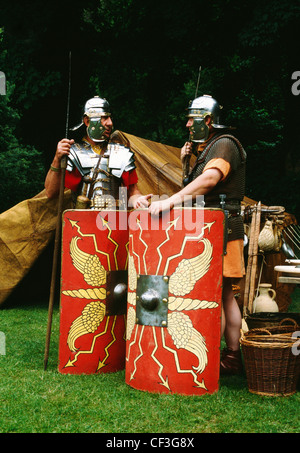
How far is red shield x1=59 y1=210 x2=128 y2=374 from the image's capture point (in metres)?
3.39

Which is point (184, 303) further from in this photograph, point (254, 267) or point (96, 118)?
point (254, 267)

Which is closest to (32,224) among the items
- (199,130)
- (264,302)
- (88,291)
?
(264,302)

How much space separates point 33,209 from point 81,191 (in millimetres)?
→ 1974

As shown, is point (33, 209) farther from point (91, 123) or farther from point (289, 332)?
point (289, 332)

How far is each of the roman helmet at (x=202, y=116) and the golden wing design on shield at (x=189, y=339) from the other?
1302 mm

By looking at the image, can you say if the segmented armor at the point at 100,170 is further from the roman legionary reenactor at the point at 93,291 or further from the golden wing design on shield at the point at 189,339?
the golden wing design on shield at the point at 189,339

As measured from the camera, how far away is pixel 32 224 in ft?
19.0

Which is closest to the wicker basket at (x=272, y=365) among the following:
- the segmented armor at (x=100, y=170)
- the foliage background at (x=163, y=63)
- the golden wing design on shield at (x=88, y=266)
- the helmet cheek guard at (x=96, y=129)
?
the golden wing design on shield at (x=88, y=266)

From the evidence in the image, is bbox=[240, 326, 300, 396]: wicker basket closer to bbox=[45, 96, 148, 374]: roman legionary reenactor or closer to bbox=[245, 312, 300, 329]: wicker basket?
bbox=[245, 312, 300, 329]: wicker basket

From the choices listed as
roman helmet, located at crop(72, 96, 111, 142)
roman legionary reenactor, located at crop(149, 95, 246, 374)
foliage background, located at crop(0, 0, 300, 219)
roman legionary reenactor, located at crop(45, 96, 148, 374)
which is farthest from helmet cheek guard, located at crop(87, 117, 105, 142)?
foliage background, located at crop(0, 0, 300, 219)

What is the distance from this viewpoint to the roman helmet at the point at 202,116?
3.65 metres

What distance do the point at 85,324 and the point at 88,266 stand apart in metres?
0.35

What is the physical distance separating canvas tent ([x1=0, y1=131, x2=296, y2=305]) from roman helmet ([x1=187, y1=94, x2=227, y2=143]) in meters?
2.05
